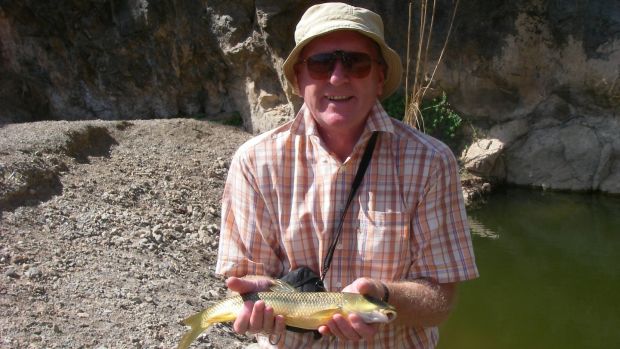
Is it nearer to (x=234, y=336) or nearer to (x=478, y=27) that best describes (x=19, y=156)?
(x=234, y=336)

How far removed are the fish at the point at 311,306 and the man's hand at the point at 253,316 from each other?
0.9 inches

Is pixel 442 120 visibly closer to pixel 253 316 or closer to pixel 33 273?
pixel 33 273

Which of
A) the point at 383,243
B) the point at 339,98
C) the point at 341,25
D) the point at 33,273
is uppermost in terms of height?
the point at 341,25

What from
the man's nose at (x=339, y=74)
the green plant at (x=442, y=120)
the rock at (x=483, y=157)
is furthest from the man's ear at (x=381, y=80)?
the green plant at (x=442, y=120)

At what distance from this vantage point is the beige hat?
6.73ft

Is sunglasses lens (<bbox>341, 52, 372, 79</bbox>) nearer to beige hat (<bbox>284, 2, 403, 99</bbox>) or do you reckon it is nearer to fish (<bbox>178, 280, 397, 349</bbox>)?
beige hat (<bbox>284, 2, 403, 99</bbox>)

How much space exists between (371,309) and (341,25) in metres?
0.92

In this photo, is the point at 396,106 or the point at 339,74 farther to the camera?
the point at 396,106

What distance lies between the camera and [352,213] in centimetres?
208

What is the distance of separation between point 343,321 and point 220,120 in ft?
37.4

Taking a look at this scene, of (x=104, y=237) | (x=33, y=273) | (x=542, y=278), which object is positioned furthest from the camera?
(x=542, y=278)

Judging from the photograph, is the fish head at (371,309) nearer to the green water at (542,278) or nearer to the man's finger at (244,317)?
the man's finger at (244,317)

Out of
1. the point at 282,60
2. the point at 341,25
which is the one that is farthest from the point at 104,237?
the point at 282,60

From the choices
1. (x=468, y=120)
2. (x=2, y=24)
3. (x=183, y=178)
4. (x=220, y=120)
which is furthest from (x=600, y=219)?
(x=2, y=24)
